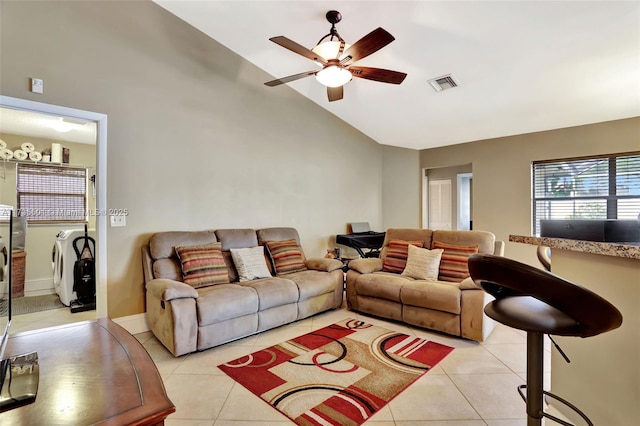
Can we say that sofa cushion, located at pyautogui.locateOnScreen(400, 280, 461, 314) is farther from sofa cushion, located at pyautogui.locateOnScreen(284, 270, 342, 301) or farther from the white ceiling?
the white ceiling

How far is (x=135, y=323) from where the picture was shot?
3230 mm

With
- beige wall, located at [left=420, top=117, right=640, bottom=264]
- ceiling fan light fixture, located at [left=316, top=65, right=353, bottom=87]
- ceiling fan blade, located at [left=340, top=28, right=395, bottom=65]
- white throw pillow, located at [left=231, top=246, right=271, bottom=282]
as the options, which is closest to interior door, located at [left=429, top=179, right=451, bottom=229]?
beige wall, located at [left=420, top=117, right=640, bottom=264]

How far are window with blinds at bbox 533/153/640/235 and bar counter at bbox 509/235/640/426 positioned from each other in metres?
3.85

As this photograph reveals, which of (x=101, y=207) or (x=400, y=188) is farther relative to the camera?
(x=400, y=188)

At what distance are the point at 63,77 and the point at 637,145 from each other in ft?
21.9

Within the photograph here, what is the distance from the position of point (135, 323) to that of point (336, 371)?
222 centimetres

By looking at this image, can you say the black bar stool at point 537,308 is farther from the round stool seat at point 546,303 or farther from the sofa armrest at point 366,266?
the sofa armrest at point 366,266

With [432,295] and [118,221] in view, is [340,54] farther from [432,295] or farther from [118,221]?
[118,221]

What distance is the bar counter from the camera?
4.17 feet

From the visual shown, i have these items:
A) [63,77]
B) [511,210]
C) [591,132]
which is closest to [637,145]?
[591,132]

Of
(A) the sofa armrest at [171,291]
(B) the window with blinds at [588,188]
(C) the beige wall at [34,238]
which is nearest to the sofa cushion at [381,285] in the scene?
(A) the sofa armrest at [171,291]

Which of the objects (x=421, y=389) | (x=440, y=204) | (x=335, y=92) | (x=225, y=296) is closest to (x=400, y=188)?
(x=440, y=204)

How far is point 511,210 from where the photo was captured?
5227mm

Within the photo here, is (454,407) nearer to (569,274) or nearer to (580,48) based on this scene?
(569,274)
